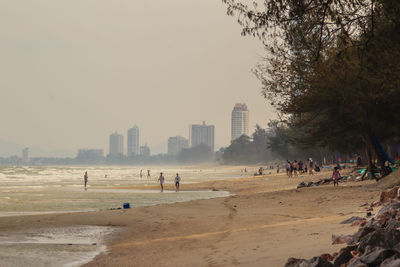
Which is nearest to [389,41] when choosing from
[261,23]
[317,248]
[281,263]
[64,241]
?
[261,23]

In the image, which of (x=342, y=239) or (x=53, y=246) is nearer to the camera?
(x=342, y=239)

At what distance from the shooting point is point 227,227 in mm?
17781

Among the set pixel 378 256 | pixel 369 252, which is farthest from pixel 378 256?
pixel 369 252

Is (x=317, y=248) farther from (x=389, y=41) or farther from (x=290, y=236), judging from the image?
(x=389, y=41)

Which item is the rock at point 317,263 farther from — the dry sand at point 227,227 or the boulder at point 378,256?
the dry sand at point 227,227

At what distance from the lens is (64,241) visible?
654 inches

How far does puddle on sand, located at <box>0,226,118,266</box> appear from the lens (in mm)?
13164

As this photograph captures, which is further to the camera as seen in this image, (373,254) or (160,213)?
(160,213)

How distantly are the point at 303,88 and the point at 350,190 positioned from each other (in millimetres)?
6575

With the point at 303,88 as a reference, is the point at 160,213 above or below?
below

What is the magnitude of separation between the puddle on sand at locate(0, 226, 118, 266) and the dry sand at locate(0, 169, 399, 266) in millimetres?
531

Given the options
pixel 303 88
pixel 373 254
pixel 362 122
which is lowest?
pixel 373 254

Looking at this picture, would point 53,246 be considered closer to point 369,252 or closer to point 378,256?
point 369,252

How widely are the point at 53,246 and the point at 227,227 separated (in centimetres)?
617
